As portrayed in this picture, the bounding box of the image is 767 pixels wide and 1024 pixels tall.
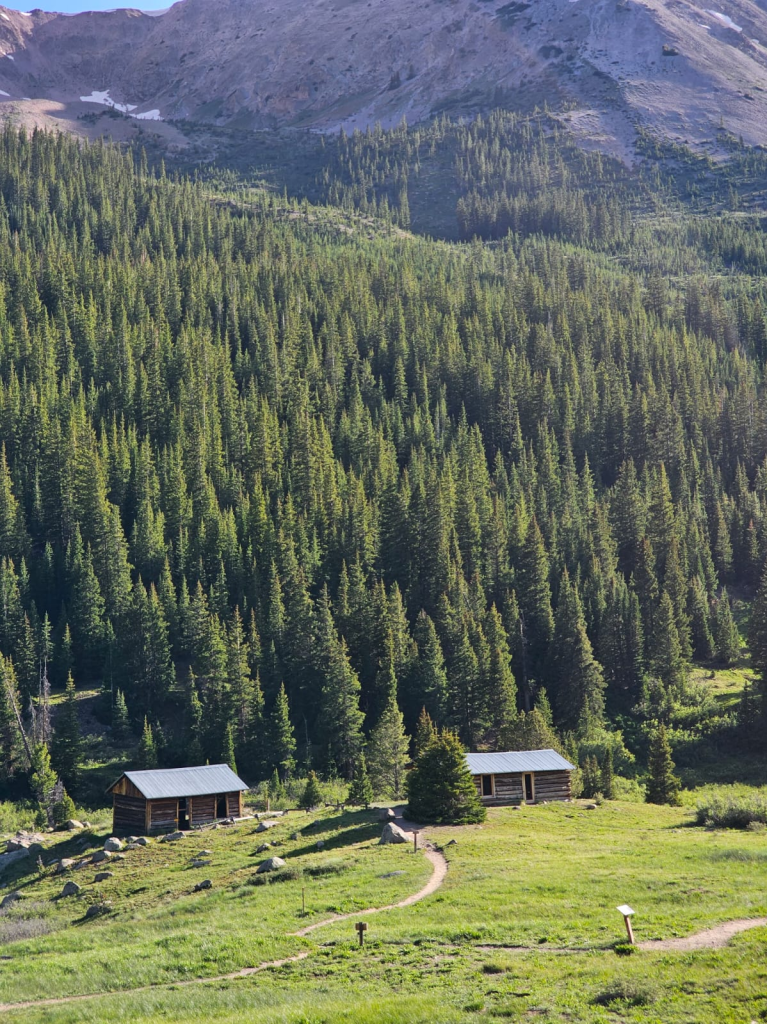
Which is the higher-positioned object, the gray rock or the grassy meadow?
the grassy meadow

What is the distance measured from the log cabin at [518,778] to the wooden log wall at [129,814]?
2015 cm

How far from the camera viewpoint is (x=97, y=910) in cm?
4644

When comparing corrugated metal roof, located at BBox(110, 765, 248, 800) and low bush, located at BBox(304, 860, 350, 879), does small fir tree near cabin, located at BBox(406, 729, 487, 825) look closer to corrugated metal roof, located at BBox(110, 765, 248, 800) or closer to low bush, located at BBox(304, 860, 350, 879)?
low bush, located at BBox(304, 860, 350, 879)

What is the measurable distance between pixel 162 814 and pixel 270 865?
18.8 metres

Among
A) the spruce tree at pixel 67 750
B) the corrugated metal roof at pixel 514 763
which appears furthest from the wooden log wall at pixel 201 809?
the spruce tree at pixel 67 750

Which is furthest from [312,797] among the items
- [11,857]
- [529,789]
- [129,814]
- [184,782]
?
[11,857]

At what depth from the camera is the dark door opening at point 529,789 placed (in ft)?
214

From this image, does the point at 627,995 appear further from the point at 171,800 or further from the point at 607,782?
the point at 607,782

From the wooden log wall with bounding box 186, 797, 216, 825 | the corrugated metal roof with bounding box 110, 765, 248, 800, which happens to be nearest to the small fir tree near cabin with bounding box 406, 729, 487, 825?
the corrugated metal roof with bounding box 110, 765, 248, 800

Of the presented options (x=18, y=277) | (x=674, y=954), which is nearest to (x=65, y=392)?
(x=18, y=277)

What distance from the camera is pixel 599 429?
15325cm

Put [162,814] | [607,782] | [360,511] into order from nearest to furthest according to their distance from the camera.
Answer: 1. [162,814]
2. [607,782]
3. [360,511]

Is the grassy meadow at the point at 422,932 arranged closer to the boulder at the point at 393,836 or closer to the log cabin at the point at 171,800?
the boulder at the point at 393,836

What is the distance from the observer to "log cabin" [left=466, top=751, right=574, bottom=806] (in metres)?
64.2
